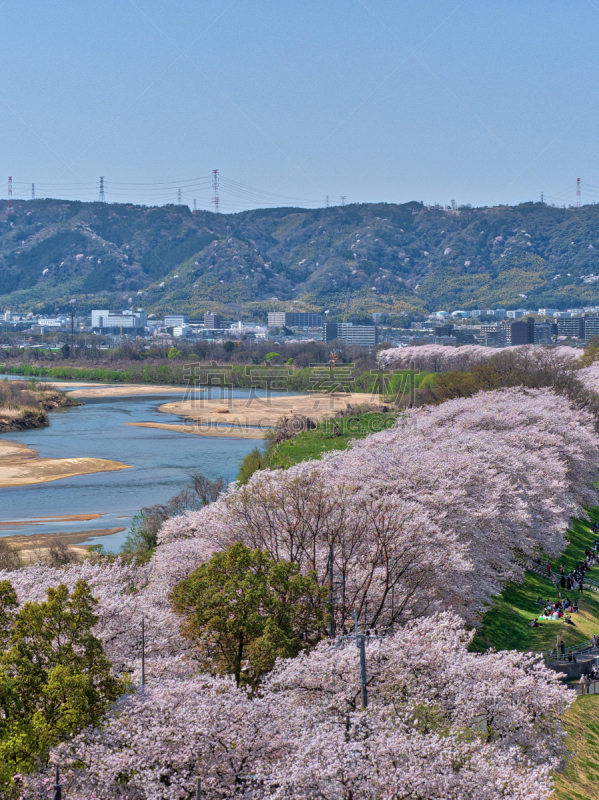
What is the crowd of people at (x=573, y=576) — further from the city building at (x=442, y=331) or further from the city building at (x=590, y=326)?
the city building at (x=590, y=326)

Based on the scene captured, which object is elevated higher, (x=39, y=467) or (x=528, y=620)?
(x=39, y=467)

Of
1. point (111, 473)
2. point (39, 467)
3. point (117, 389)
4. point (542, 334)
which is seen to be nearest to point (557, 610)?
point (111, 473)

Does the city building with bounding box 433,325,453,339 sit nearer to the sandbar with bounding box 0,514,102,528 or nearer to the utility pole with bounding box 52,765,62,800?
the sandbar with bounding box 0,514,102,528

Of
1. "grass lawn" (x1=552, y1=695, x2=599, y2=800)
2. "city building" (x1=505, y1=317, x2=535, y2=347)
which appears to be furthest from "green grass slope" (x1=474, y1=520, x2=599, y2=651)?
"city building" (x1=505, y1=317, x2=535, y2=347)

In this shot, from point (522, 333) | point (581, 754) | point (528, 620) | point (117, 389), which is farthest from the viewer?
point (522, 333)

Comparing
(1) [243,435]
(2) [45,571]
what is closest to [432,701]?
(2) [45,571]

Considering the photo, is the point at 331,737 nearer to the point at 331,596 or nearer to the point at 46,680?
the point at 46,680
